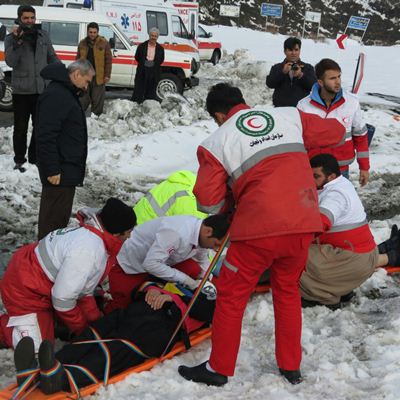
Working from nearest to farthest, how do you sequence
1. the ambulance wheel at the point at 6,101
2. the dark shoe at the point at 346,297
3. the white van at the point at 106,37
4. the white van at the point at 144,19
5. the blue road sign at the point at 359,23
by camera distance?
1. the dark shoe at the point at 346,297
2. the ambulance wheel at the point at 6,101
3. the white van at the point at 106,37
4. the white van at the point at 144,19
5. the blue road sign at the point at 359,23

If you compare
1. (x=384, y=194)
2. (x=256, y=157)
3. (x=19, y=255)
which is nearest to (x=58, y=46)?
(x=384, y=194)

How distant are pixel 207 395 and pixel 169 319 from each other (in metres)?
0.60

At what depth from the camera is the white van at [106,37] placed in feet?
36.4

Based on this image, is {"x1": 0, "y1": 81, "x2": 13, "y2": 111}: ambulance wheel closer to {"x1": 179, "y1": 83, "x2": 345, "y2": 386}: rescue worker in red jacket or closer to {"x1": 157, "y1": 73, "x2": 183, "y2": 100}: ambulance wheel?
{"x1": 157, "y1": 73, "x2": 183, "y2": 100}: ambulance wheel

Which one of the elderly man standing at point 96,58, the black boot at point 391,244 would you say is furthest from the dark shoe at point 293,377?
the elderly man standing at point 96,58

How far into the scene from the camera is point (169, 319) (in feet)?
11.3

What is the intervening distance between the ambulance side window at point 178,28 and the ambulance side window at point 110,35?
3659 millimetres

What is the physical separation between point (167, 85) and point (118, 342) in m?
9.90

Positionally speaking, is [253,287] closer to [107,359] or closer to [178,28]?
[107,359]

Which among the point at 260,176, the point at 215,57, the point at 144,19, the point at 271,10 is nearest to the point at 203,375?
the point at 260,176

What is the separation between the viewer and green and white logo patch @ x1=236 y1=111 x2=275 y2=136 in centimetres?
281

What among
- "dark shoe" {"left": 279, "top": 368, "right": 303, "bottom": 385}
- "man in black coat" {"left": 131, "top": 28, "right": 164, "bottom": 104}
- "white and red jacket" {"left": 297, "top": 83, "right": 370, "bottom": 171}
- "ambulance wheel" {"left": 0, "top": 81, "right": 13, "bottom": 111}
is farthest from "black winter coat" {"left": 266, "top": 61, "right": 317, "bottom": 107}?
"ambulance wheel" {"left": 0, "top": 81, "right": 13, "bottom": 111}

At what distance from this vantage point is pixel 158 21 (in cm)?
1500

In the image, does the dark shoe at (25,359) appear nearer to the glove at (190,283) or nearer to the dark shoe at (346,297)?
the glove at (190,283)
